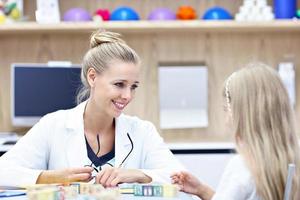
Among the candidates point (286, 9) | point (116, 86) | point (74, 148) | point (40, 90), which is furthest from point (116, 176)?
point (286, 9)

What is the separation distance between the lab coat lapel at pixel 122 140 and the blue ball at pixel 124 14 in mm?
1279

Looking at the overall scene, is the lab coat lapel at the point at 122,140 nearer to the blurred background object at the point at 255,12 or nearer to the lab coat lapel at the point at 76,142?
the lab coat lapel at the point at 76,142

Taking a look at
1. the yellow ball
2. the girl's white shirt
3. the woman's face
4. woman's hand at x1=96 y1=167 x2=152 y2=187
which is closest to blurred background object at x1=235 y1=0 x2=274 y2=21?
the yellow ball

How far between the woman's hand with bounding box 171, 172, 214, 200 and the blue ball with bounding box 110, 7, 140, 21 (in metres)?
1.77

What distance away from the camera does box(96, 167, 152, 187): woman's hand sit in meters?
1.89

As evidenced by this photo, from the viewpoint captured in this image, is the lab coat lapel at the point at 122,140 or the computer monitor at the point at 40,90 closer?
the lab coat lapel at the point at 122,140

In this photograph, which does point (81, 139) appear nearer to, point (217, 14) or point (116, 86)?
point (116, 86)

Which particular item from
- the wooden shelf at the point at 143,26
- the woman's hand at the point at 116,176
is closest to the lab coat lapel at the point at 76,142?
the woman's hand at the point at 116,176

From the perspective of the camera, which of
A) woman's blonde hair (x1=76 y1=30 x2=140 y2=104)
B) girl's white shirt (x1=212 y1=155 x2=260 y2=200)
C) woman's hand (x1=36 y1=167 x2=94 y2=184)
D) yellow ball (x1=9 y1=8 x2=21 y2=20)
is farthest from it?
yellow ball (x1=9 y1=8 x2=21 y2=20)

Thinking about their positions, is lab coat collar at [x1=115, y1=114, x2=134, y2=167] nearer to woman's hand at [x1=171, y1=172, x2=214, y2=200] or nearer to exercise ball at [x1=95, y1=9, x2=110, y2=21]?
woman's hand at [x1=171, y1=172, x2=214, y2=200]

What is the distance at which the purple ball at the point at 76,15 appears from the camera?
139 inches

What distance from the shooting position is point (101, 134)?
2295 mm

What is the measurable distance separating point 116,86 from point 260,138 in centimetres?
88

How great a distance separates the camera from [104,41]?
7.51 feet
